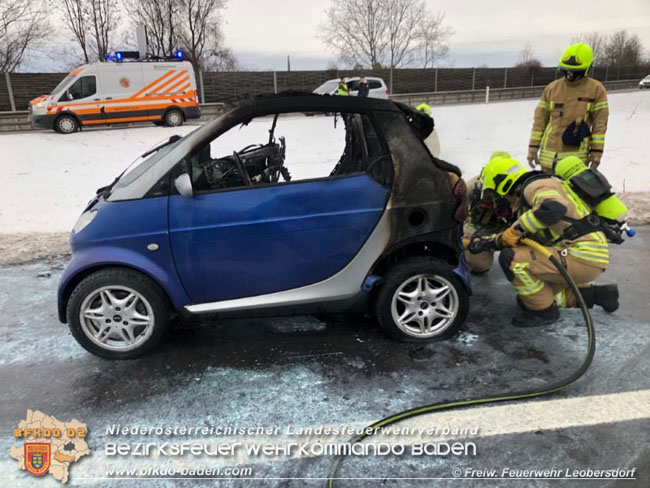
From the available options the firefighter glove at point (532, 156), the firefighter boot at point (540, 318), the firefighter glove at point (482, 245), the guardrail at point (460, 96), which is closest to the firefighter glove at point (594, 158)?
the firefighter glove at point (532, 156)

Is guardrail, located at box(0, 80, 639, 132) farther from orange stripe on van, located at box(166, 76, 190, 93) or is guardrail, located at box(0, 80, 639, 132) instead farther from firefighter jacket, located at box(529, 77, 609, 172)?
firefighter jacket, located at box(529, 77, 609, 172)

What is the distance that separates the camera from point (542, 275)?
10.9 feet

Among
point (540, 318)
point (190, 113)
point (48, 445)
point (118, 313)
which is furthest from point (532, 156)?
point (190, 113)

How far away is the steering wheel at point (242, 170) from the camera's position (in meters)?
3.15

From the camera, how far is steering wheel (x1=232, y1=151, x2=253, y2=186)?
10.3ft

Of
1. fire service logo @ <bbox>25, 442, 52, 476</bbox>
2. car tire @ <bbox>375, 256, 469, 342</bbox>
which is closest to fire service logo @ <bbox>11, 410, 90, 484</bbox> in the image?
fire service logo @ <bbox>25, 442, 52, 476</bbox>

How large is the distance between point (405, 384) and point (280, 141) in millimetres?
2414

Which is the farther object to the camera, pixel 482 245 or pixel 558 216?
pixel 482 245

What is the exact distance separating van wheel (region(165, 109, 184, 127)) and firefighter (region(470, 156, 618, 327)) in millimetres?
14637

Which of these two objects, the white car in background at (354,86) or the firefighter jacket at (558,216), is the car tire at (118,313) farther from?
the white car in background at (354,86)

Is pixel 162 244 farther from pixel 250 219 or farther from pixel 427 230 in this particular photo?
pixel 427 230

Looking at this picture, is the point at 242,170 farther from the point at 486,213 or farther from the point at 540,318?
the point at 540,318

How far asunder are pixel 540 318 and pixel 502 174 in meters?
1.12

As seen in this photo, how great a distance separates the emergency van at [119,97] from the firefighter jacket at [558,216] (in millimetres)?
14851
